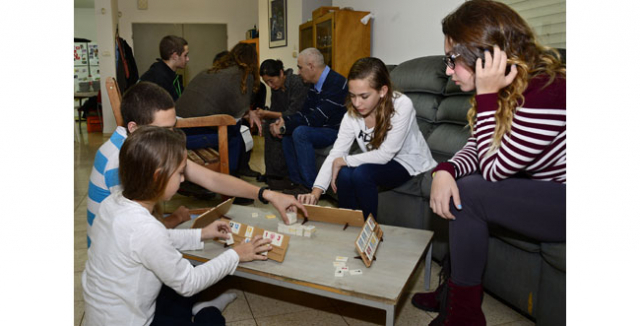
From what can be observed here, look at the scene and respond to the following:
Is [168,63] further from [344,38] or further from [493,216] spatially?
[493,216]

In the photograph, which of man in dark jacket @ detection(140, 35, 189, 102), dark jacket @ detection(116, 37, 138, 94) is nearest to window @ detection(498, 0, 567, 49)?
man in dark jacket @ detection(140, 35, 189, 102)

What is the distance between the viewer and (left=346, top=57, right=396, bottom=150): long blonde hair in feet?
6.89

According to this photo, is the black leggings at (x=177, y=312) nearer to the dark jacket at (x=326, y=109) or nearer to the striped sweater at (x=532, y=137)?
the striped sweater at (x=532, y=137)

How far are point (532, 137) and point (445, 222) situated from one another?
31.3 inches

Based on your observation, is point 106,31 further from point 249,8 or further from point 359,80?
point 359,80

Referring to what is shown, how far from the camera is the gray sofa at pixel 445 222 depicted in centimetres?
136

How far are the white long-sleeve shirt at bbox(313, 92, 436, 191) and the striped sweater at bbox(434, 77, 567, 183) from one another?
2.63 ft

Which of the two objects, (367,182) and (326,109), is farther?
(326,109)

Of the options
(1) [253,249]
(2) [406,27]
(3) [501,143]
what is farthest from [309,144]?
(3) [501,143]

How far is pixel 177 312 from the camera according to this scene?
1.42 m

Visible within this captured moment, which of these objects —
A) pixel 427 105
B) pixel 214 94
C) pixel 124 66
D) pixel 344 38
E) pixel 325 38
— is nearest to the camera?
pixel 427 105

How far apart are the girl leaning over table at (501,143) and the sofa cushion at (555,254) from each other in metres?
0.03

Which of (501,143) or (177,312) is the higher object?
(501,143)

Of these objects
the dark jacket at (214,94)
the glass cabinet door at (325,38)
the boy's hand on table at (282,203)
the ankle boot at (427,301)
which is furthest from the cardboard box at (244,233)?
the glass cabinet door at (325,38)
